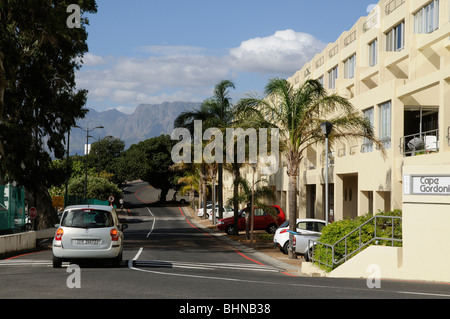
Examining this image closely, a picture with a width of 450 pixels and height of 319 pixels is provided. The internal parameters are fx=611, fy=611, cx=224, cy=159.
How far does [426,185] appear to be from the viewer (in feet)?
46.8

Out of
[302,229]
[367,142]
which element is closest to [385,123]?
[367,142]

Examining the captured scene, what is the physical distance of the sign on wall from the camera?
14.0 m

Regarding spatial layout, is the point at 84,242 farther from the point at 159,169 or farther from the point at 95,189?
the point at 159,169

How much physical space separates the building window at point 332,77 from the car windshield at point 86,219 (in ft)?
99.5

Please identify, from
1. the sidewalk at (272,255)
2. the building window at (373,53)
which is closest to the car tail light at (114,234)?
the sidewalk at (272,255)

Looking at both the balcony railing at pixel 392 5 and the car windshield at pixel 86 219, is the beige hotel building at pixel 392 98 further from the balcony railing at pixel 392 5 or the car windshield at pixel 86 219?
the car windshield at pixel 86 219

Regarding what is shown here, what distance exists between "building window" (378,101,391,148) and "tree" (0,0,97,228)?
15896 mm

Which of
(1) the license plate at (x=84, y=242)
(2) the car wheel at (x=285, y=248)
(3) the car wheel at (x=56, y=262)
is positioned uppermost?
(1) the license plate at (x=84, y=242)

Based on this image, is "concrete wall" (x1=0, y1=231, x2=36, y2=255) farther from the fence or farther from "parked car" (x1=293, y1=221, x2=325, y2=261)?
"parked car" (x1=293, y1=221, x2=325, y2=261)

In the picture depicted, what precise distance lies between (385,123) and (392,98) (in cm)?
168

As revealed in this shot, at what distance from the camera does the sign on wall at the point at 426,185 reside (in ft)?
45.9
